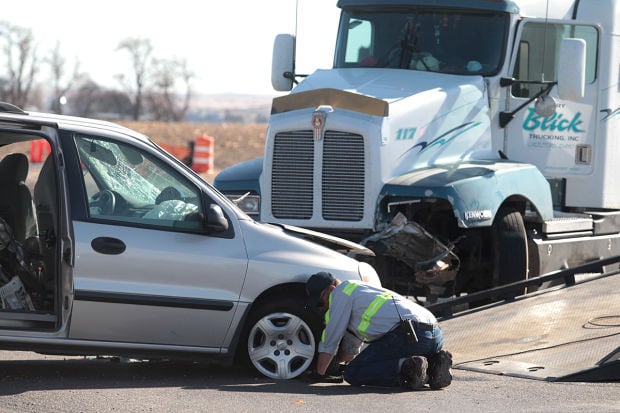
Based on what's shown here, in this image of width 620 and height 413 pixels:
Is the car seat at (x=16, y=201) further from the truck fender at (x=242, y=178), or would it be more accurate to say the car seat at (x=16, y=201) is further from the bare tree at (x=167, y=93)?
the bare tree at (x=167, y=93)

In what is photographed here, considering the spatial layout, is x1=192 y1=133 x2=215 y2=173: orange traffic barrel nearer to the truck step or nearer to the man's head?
the truck step

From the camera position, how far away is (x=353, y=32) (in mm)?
13469

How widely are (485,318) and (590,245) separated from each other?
3.13m

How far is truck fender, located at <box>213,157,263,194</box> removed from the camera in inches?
478

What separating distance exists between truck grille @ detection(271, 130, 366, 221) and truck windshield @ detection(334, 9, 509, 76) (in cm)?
185

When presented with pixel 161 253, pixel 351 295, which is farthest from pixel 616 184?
pixel 161 253

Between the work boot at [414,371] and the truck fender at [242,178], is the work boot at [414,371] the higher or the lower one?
the lower one

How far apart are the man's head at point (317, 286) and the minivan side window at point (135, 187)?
882 millimetres

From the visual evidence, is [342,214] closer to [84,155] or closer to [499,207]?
[499,207]

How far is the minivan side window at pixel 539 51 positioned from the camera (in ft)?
43.4

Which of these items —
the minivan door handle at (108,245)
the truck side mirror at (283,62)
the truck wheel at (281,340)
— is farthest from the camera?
the truck side mirror at (283,62)

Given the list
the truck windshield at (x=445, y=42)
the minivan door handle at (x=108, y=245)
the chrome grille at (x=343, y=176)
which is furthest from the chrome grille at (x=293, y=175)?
the minivan door handle at (x=108, y=245)

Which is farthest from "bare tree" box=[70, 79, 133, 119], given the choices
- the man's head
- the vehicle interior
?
the man's head

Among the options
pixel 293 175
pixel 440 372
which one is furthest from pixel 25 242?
pixel 293 175
